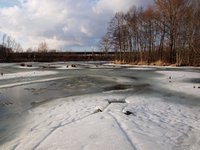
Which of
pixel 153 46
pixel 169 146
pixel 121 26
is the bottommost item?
pixel 169 146

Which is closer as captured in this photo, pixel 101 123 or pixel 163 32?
pixel 101 123

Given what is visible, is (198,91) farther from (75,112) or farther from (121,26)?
(121,26)

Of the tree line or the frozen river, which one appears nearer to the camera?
the frozen river

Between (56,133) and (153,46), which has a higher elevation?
(153,46)

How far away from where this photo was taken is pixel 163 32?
157ft

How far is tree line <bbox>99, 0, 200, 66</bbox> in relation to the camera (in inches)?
1703

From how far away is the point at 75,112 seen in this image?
934 centimetres

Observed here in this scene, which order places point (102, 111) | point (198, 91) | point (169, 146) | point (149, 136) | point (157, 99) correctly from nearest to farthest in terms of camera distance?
point (169, 146) → point (149, 136) → point (102, 111) → point (157, 99) → point (198, 91)

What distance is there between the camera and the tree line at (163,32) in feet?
142

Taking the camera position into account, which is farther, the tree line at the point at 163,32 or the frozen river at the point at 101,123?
the tree line at the point at 163,32

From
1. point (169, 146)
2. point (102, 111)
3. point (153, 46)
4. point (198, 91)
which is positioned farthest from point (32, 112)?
point (153, 46)

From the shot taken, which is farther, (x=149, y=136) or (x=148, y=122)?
(x=148, y=122)

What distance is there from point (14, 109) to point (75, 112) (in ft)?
7.94

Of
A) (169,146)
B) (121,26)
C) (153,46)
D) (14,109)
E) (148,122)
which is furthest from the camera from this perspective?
(121,26)
